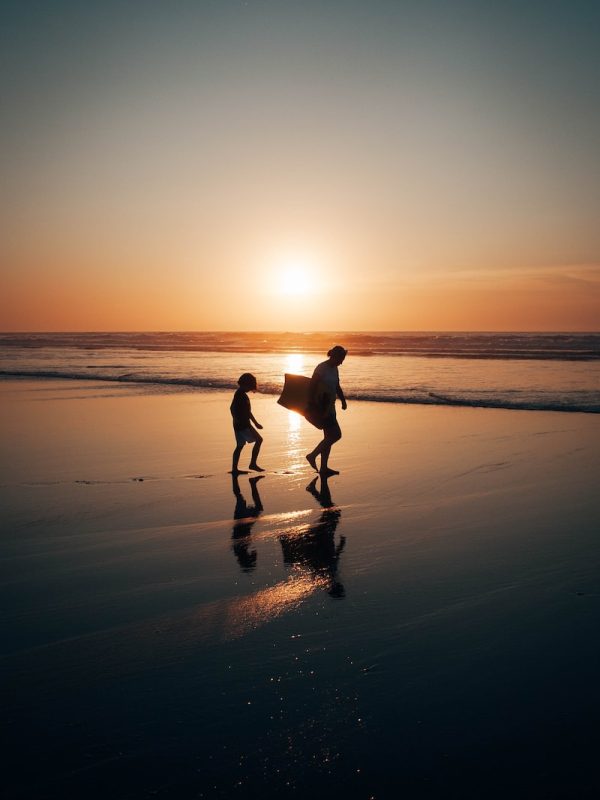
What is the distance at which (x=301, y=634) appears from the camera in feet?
15.0

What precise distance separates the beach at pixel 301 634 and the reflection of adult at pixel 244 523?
4cm

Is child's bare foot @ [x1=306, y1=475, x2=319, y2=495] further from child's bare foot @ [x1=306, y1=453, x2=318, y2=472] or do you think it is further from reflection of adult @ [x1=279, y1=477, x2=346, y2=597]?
reflection of adult @ [x1=279, y1=477, x2=346, y2=597]

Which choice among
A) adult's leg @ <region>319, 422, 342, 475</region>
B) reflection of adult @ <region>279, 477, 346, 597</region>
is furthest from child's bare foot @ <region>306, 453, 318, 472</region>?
reflection of adult @ <region>279, 477, 346, 597</region>

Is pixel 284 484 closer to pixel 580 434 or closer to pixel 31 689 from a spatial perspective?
pixel 31 689

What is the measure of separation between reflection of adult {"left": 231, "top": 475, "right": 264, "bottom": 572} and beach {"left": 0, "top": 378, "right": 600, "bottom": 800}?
1.6 inches

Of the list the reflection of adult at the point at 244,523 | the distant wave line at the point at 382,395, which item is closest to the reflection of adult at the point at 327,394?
the reflection of adult at the point at 244,523

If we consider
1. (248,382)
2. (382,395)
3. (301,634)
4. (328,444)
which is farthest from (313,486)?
(382,395)

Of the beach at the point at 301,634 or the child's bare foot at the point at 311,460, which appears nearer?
the beach at the point at 301,634

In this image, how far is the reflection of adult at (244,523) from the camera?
623cm

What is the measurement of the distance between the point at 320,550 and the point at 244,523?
1332 mm

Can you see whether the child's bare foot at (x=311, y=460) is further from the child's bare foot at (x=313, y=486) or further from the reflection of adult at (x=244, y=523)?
the reflection of adult at (x=244, y=523)

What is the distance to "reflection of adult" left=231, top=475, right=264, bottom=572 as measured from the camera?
623 cm

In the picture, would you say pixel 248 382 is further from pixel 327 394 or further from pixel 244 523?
A: pixel 244 523

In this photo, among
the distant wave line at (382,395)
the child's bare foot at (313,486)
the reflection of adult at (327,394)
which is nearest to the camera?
the child's bare foot at (313,486)
